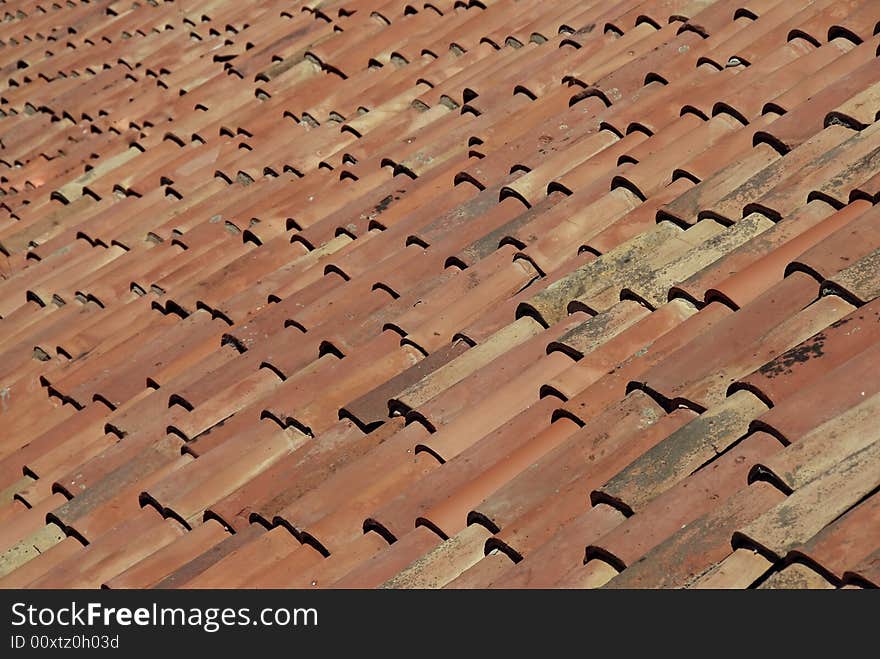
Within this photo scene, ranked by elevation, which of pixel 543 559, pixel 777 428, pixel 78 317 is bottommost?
pixel 78 317

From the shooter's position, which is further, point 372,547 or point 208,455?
point 208,455

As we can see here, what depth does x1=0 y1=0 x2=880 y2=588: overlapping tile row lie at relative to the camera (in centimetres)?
297

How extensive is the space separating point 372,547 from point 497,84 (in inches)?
93.7

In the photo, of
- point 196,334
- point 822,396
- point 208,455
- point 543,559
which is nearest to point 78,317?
point 196,334

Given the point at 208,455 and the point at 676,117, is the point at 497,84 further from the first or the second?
the point at 208,455

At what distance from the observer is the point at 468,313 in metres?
3.99

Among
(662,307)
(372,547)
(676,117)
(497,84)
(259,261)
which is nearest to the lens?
(372,547)

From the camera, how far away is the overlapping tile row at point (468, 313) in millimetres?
2969

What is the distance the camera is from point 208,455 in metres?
3.88

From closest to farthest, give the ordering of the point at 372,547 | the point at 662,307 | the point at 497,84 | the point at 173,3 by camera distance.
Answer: the point at 372,547 < the point at 662,307 < the point at 497,84 < the point at 173,3

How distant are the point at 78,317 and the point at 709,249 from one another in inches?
95.2

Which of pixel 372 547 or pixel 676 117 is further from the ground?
pixel 676 117
